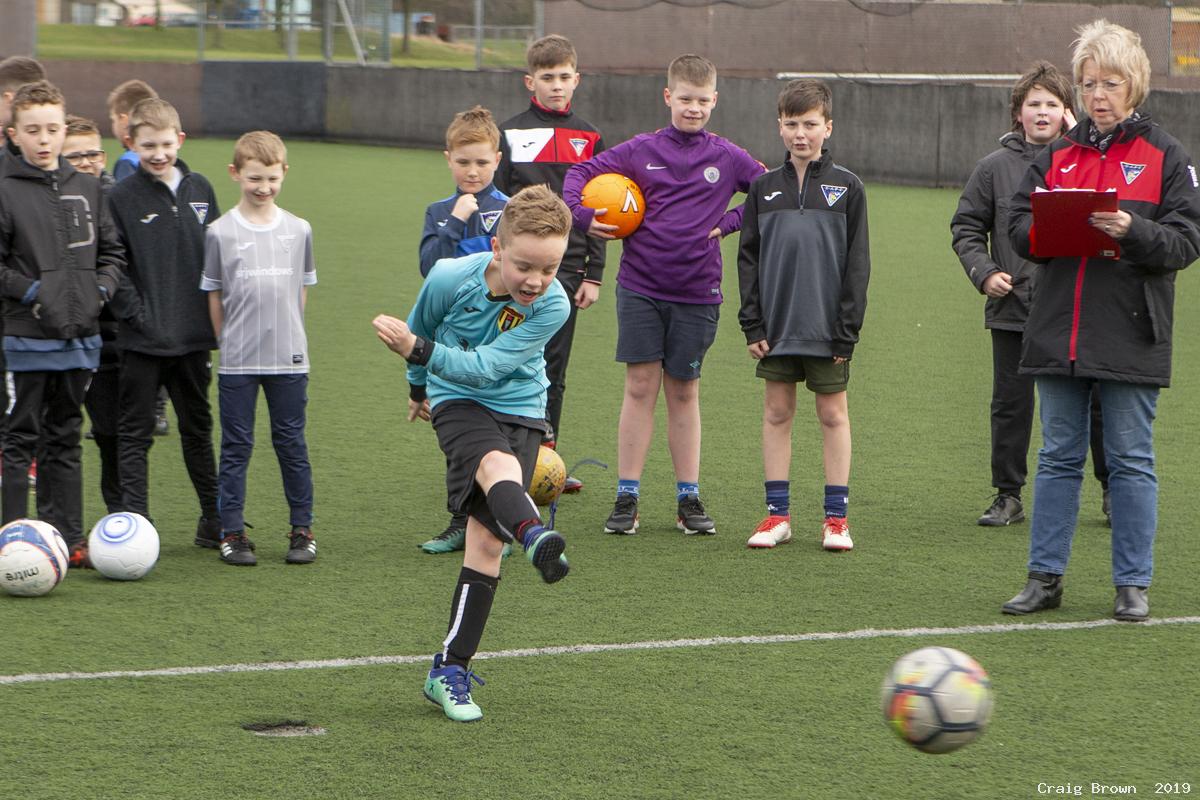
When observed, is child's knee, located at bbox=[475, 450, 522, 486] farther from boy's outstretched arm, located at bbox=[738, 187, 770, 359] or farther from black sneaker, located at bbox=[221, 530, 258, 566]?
boy's outstretched arm, located at bbox=[738, 187, 770, 359]

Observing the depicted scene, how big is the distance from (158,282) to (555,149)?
7.09 ft

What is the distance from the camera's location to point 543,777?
436cm

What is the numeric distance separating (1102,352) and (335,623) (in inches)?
118

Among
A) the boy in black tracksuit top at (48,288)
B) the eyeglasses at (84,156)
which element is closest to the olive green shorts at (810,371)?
the boy in black tracksuit top at (48,288)

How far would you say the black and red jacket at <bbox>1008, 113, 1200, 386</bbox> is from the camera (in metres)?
5.65

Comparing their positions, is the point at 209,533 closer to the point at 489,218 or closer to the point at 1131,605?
the point at 489,218

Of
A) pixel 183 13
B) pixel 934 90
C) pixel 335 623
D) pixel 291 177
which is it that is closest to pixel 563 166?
pixel 335 623

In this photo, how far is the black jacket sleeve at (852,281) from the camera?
6.77 m

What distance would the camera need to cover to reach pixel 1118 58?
18.1 feet

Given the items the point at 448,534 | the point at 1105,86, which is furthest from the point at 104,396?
the point at 1105,86

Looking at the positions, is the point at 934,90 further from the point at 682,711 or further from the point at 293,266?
the point at 682,711

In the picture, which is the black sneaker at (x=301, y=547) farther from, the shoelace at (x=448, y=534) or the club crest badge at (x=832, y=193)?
the club crest badge at (x=832, y=193)

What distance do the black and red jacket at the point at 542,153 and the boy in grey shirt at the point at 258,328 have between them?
1.44 meters

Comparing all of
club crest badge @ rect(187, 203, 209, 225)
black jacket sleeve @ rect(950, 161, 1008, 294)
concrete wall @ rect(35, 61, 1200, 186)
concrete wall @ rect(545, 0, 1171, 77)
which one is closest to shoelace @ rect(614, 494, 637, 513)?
black jacket sleeve @ rect(950, 161, 1008, 294)
